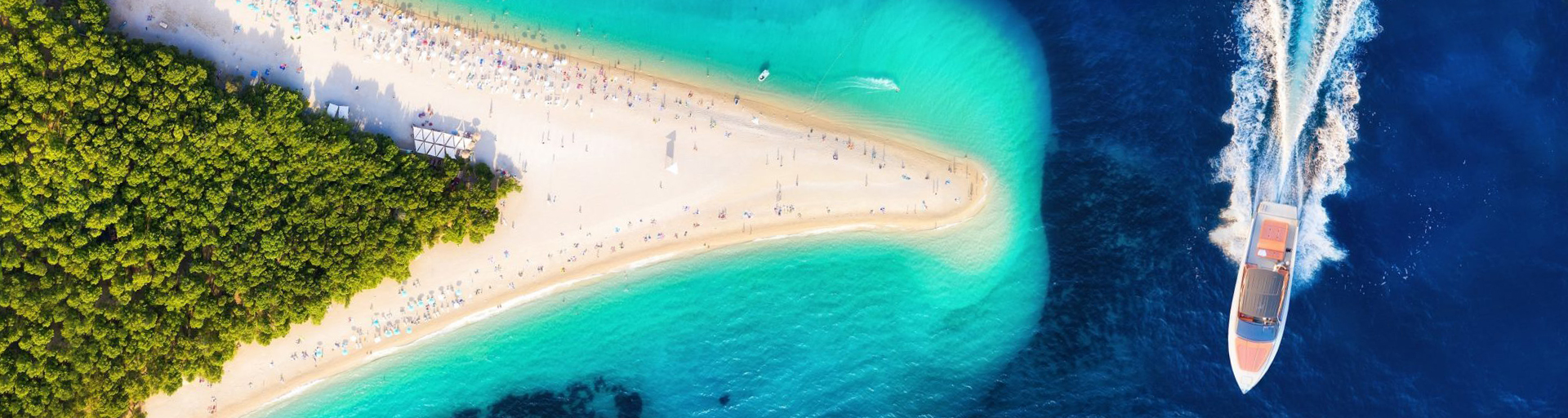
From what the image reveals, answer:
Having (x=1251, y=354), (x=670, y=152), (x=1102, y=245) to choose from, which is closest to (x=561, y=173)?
(x=670, y=152)

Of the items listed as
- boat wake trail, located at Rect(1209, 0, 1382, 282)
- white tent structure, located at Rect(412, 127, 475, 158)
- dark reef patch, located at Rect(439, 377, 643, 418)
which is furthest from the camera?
dark reef patch, located at Rect(439, 377, 643, 418)

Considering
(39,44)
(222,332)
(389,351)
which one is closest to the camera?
(39,44)

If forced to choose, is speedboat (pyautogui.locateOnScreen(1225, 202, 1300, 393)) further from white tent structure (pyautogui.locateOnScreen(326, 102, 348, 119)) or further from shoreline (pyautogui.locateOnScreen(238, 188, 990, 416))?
white tent structure (pyautogui.locateOnScreen(326, 102, 348, 119))

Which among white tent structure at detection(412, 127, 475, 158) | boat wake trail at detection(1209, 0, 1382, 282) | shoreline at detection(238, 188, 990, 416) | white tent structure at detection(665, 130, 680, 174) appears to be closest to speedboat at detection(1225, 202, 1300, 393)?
boat wake trail at detection(1209, 0, 1382, 282)

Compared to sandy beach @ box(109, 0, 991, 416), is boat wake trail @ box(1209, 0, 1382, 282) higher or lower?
higher

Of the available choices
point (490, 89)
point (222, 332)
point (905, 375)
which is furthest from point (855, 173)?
point (222, 332)

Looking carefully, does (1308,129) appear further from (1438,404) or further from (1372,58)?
(1438,404)
